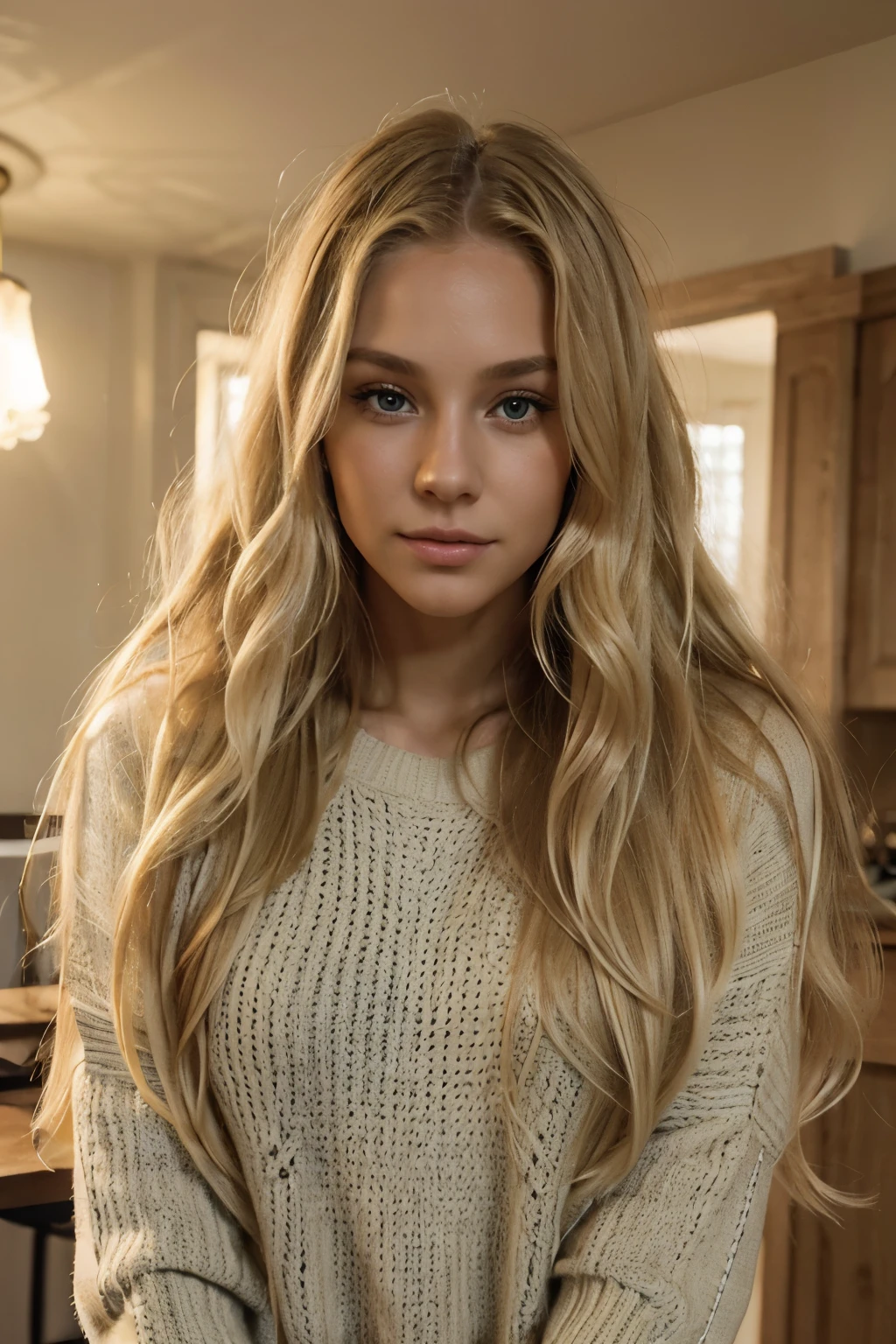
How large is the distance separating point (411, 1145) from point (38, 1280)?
1.12 meters

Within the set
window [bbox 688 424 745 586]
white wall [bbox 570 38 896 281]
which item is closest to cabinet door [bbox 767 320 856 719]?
white wall [bbox 570 38 896 281]

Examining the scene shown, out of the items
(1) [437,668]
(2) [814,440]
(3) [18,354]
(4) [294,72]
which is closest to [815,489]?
(2) [814,440]

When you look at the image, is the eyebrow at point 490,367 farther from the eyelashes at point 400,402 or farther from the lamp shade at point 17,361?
the lamp shade at point 17,361

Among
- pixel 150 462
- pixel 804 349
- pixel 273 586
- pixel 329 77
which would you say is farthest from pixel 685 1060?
pixel 150 462

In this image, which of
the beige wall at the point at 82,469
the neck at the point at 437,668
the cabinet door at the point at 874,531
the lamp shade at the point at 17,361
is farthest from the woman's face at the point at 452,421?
the beige wall at the point at 82,469

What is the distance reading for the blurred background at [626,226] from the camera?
2.57m

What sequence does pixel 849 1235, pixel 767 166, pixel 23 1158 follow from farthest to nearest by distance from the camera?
pixel 767 166, pixel 849 1235, pixel 23 1158

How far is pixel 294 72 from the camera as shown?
2754mm

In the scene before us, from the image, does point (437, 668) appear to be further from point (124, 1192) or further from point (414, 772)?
point (124, 1192)

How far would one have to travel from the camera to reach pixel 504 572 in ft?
3.10

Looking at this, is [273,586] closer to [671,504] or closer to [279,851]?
[279,851]

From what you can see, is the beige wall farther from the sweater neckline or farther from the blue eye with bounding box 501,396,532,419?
the blue eye with bounding box 501,396,532,419

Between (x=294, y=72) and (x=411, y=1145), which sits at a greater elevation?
(x=294, y=72)

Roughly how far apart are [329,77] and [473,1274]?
2503mm
